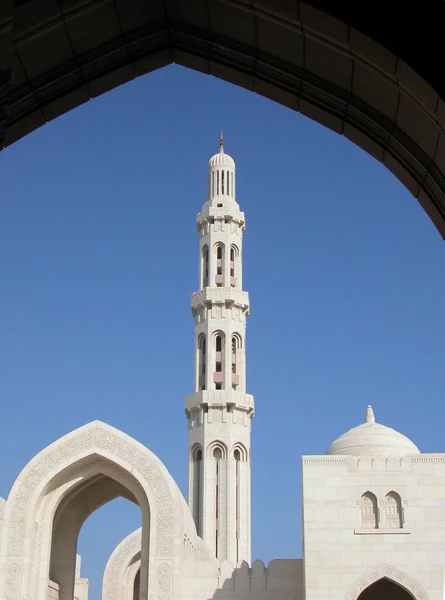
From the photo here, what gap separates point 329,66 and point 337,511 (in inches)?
612

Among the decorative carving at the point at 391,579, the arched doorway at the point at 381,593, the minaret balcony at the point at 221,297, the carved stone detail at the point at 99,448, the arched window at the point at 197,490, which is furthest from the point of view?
the minaret balcony at the point at 221,297

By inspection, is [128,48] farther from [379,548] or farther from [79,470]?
[79,470]

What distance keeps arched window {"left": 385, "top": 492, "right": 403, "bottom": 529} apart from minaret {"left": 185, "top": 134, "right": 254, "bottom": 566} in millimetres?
9451

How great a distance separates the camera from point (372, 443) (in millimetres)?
20531

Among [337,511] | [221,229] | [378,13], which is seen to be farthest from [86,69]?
[221,229]

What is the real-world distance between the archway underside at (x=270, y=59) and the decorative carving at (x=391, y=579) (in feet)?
49.8

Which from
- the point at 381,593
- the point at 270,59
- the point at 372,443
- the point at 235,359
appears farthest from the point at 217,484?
the point at 270,59

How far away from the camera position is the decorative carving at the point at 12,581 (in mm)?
20781

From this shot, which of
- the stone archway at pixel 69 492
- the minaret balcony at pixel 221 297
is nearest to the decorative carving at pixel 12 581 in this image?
the stone archway at pixel 69 492

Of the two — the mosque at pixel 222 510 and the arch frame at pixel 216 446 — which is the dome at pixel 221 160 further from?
the arch frame at pixel 216 446

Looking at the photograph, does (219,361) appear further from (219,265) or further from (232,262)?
(232,262)

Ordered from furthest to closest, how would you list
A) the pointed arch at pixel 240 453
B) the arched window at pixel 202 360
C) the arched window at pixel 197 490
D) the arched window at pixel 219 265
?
1. the arched window at pixel 219 265
2. the arched window at pixel 202 360
3. the pointed arch at pixel 240 453
4. the arched window at pixel 197 490

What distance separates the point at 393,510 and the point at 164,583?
216 inches

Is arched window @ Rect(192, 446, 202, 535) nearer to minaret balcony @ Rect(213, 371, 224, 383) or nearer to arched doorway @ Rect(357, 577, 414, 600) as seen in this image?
minaret balcony @ Rect(213, 371, 224, 383)
